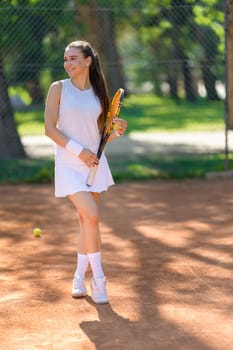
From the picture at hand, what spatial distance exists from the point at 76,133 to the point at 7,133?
8302 millimetres

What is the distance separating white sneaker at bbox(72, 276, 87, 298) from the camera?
6.25m

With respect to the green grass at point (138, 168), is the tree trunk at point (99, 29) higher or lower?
higher

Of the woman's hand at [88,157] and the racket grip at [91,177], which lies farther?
the racket grip at [91,177]

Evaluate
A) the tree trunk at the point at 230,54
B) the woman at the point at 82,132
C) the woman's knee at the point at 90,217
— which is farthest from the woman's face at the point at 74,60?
the tree trunk at the point at 230,54

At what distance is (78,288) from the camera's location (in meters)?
6.27

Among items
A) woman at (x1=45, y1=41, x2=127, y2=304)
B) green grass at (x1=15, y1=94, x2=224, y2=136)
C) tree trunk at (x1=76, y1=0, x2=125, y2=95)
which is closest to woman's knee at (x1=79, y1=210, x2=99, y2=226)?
woman at (x1=45, y1=41, x2=127, y2=304)

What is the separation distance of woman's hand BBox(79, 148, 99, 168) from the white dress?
0.29 feet

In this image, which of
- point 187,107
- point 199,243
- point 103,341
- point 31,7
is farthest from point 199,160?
point 187,107

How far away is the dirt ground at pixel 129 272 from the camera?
538cm

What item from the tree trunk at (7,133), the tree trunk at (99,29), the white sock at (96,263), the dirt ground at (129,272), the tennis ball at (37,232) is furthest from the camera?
the tree trunk at (99,29)

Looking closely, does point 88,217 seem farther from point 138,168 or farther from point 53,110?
point 138,168

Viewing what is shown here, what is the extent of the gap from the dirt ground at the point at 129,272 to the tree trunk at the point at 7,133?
2.65 m

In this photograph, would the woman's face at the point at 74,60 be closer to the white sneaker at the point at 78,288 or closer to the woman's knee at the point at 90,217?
the woman's knee at the point at 90,217

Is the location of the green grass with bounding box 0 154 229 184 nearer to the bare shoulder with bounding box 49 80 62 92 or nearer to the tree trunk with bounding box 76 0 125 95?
the tree trunk with bounding box 76 0 125 95
